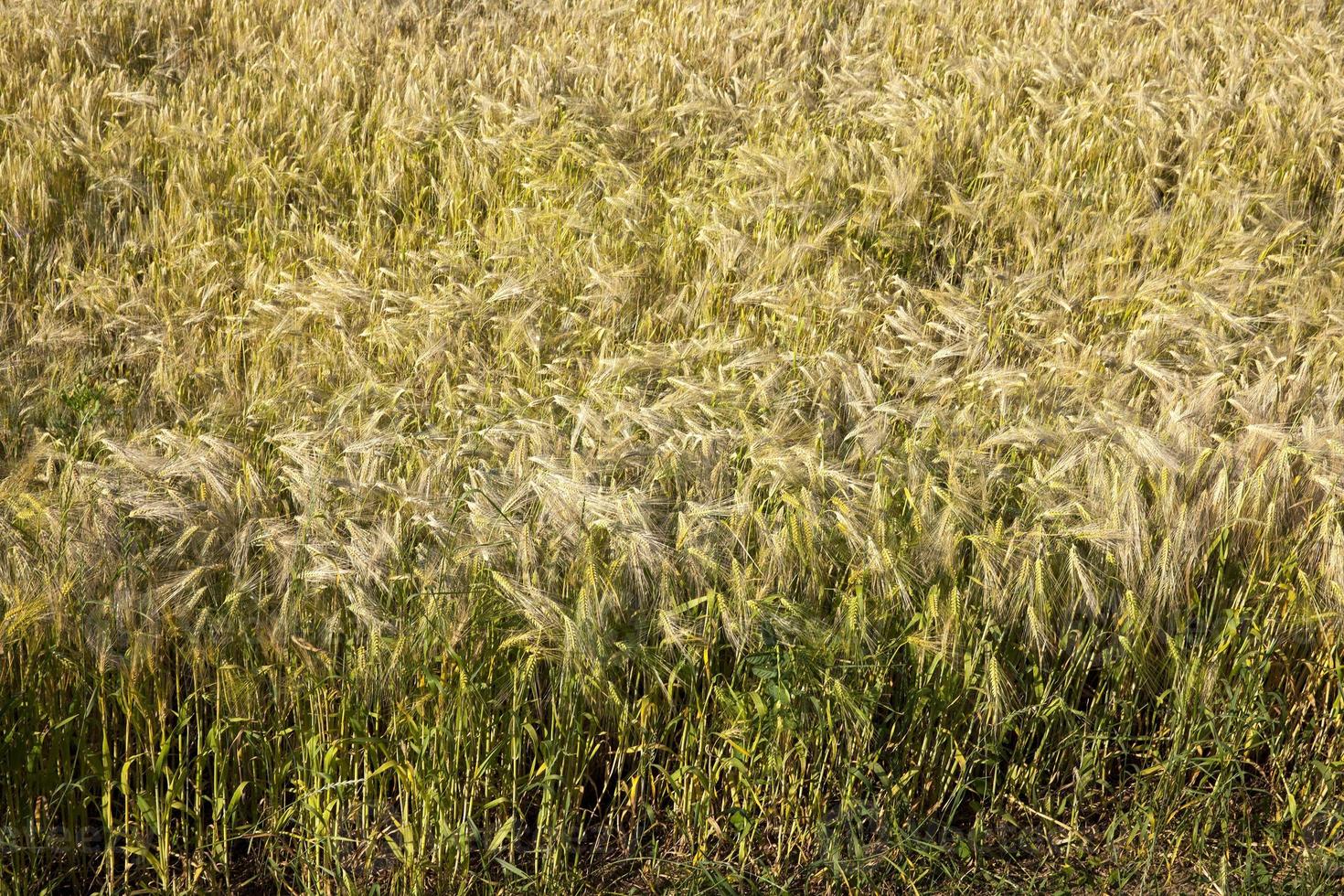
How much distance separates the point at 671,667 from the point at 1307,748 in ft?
3.75

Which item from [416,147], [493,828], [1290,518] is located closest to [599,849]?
[493,828]

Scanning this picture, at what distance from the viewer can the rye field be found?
1.80 metres

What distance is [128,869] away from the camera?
179cm

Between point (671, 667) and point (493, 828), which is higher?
point (671, 667)

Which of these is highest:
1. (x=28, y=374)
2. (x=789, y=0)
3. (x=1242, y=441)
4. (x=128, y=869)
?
(x=789, y=0)

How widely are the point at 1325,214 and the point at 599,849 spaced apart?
3.23 meters

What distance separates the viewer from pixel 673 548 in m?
2.00

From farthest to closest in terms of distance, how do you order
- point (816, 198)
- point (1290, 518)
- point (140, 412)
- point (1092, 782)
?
1. point (816, 198)
2. point (140, 412)
3. point (1290, 518)
4. point (1092, 782)

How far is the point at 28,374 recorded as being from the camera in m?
2.84

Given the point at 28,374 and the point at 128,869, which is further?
the point at 28,374

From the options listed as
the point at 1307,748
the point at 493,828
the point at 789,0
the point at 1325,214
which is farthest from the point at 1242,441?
the point at 789,0

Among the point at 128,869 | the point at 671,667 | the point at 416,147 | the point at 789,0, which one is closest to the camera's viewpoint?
the point at 128,869

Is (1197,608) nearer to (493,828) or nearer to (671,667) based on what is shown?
(671,667)

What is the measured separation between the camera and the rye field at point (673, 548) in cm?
180
